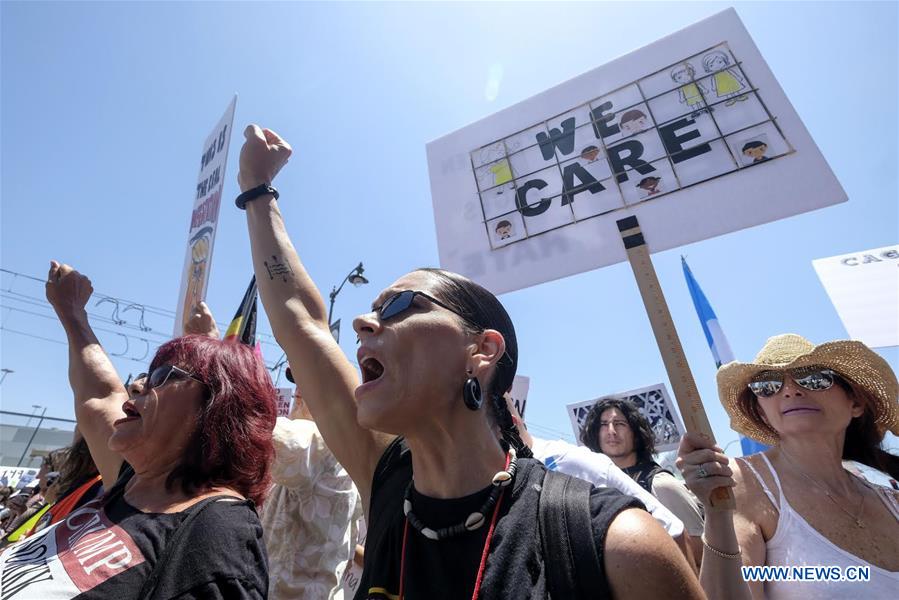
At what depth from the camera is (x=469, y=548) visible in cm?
110

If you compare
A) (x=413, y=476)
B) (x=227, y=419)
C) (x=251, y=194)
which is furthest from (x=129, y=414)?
(x=413, y=476)

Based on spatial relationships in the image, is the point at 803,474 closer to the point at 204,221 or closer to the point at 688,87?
the point at 688,87

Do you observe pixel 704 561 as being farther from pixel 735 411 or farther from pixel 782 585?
pixel 735 411

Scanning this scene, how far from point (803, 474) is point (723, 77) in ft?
7.23

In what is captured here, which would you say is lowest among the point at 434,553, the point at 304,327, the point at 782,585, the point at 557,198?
the point at 782,585

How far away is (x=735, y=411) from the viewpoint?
9.05ft

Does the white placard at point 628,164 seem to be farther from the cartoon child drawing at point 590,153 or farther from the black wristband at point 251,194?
the black wristband at point 251,194

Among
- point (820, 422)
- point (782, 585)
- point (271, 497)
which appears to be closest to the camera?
point (782, 585)

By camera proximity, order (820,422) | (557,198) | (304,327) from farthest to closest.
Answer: (557,198), (820,422), (304,327)

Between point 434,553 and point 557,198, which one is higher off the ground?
point 557,198

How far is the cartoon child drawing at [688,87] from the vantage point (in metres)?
2.70

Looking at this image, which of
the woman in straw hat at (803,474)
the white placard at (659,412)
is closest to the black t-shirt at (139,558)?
the woman in straw hat at (803,474)

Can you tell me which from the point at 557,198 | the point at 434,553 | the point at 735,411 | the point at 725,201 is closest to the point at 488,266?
the point at 557,198

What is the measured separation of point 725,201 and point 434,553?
2.15m
